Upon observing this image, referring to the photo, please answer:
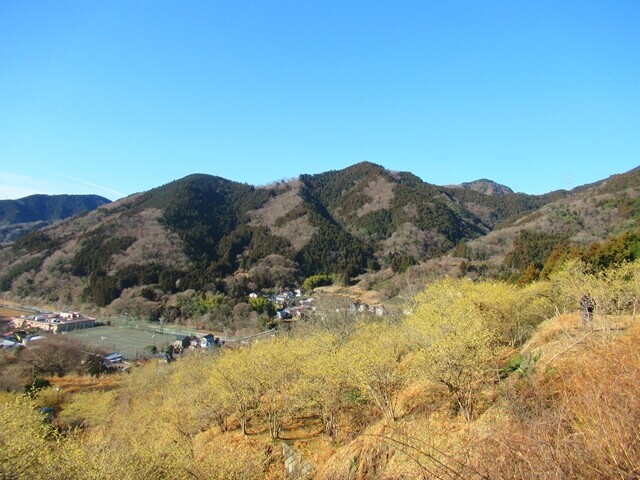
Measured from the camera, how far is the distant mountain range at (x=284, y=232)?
75.5 meters

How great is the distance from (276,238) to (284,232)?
5666 mm

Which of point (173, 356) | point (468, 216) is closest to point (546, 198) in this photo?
point (468, 216)

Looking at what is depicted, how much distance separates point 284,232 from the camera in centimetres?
11231

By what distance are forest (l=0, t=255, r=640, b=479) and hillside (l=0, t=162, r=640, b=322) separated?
41.1 metres

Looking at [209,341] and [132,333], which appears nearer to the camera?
[209,341]

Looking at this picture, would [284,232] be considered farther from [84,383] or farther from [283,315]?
[84,383]

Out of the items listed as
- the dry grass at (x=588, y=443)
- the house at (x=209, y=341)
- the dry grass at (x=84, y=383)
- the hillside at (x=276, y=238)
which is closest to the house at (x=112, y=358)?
the dry grass at (x=84, y=383)

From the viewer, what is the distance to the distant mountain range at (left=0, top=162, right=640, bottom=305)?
248ft

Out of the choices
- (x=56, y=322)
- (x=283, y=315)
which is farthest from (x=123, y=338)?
(x=283, y=315)

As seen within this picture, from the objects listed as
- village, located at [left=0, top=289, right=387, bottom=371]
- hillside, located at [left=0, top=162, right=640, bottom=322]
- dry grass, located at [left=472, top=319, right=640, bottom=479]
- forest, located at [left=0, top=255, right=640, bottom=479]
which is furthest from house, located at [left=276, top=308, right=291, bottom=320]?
dry grass, located at [left=472, top=319, right=640, bottom=479]

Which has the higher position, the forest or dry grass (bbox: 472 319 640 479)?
dry grass (bbox: 472 319 640 479)

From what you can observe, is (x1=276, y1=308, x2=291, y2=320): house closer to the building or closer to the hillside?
the hillside

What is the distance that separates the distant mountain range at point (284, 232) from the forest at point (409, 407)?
4557cm

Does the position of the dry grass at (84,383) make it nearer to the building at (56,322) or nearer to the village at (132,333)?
the village at (132,333)
